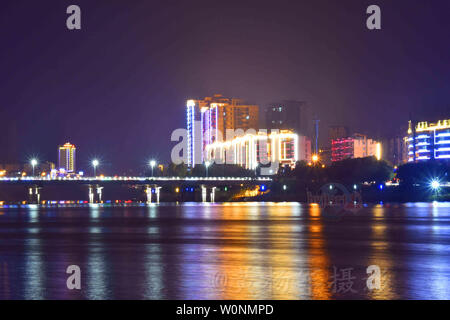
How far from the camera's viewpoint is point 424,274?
25.1m

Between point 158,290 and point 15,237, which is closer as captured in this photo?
point 158,290

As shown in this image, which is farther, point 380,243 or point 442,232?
point 442,232

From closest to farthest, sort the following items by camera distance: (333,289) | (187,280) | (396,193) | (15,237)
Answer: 1. (333,289)
2. (187,280)
3. (15,237)
4. (396,193)

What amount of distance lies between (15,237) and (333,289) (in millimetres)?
29677

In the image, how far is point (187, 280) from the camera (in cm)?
2370

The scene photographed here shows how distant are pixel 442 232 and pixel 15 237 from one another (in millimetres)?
29842
